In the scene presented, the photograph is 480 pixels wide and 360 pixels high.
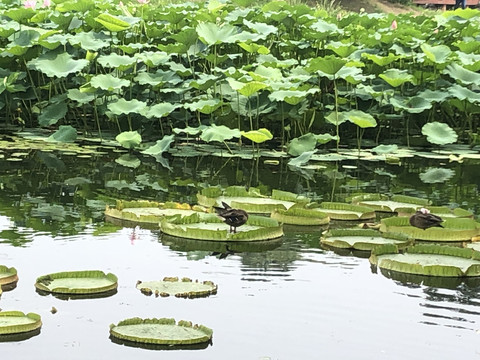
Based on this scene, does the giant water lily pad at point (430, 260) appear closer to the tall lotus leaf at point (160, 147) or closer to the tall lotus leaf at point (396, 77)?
the tall lotus leaf at point (160, 147)

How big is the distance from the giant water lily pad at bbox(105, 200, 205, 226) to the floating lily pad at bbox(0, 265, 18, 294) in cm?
114

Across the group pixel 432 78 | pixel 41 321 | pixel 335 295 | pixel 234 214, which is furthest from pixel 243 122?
pixel 41 321

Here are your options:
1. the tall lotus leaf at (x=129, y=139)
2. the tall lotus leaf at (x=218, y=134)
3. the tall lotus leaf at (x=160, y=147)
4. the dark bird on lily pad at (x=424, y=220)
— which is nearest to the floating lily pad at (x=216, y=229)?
the dark bird on lily pad at (x=424, y=220)

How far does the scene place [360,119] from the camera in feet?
20.8

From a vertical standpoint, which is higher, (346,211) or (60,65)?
(60,65)

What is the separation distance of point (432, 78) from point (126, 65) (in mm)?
2461

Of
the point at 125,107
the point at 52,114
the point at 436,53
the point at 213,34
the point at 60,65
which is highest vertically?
the point at 213,34

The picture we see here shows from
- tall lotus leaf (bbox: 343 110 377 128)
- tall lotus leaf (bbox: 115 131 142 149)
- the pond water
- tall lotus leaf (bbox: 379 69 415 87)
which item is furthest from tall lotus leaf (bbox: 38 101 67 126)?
tall lotus leaf (bbox: 379 69 415 87)

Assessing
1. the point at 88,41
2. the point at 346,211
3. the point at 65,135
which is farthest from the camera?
the point at 88,41

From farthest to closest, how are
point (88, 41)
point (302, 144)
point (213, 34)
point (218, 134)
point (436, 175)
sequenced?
1. point (88, 41)
2. point (213, 34)
3. point (302, 144)
4. point (436, 175)
5. point (218, 134)

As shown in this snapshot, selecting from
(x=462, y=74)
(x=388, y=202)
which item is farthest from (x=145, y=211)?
(x=462, y=74)

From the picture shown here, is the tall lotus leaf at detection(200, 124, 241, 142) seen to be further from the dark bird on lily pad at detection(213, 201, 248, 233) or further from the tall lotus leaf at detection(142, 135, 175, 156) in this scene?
the dark bird on lily pad at detection(213, 201, 248, 233)

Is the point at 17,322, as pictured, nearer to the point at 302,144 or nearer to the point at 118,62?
the point at 302,144

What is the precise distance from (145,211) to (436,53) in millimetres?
3578
